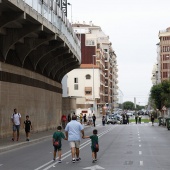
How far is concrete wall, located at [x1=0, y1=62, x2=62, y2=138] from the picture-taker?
36125mm

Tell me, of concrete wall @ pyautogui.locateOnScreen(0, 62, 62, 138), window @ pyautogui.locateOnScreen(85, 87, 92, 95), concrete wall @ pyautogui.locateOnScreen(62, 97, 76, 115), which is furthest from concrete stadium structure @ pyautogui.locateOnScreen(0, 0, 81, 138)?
window @ pyautogui.locateOnScreen(85, 87, 92, 95)

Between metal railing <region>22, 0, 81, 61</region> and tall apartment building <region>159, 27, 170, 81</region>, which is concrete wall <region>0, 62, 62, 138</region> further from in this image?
Result: tall apartment building <region>159, 27, 170, 81</region>

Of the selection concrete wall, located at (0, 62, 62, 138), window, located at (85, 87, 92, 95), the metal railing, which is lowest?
concrete wall, located at (0, 62, 62, 138)

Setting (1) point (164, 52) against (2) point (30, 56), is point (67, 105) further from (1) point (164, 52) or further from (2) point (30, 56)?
(1) point (164, 52)

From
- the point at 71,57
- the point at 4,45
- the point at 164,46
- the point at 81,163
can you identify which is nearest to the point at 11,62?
the point at 4,45

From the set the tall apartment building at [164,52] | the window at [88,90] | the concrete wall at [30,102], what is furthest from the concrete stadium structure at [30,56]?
the tall apartment building at [164,52]

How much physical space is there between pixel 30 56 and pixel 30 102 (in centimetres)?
371

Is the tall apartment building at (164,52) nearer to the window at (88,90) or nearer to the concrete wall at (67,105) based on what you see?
the window at (88,90)

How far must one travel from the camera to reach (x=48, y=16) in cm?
3556

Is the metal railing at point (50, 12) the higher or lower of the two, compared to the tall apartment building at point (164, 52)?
lower

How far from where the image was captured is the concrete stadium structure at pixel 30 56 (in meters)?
31.3

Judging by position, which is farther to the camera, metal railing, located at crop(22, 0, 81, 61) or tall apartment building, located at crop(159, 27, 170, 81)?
tall apartment building, located at crop(159, 27, 170, 81)

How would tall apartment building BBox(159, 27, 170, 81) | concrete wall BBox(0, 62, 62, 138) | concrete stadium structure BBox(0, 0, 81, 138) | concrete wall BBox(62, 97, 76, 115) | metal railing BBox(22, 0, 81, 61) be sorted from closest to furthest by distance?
concrete stadium structure BBox(0, 0, 81, 138)
metal railing BBox(22, 0, 81, 61)
concrete wall BBox(0, 62, 62, 138)
concrete wall BBox(62, 97, 76, 115)
tall apartment building BBox(159, 27, 170, 81)

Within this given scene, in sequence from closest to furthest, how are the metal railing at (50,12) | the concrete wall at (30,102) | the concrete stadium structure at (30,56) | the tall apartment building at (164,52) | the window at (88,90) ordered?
the concrete stadium structure at (30,56) → the metal railing at (50,12) → the concrete wall at (30,102) → the window at (88,90) → the tall apartment building at (164,52)
